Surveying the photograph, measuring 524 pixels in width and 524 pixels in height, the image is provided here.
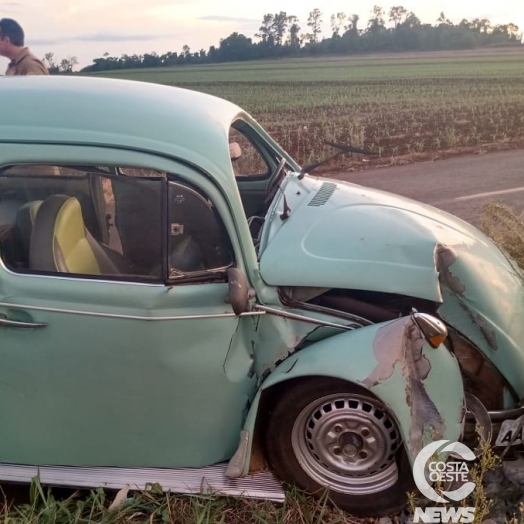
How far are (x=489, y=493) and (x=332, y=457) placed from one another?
32.3 inches

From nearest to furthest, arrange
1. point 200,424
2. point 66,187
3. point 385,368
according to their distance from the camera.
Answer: point 385,368 < point 200,424 < point 66,187

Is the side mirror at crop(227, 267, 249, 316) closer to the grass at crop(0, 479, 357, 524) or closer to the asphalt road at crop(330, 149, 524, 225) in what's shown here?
the grass at crop(0, 479, 357, 524)

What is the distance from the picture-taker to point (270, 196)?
3.80m

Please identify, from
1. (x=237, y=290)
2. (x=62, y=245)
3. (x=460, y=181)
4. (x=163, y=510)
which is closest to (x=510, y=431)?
(x=237, y=290)

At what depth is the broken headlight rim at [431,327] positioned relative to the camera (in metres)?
2.87

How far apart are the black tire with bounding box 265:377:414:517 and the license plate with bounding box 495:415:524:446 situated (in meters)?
0.52

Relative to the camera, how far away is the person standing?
6.11 m

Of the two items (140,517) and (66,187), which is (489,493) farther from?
(66,187)

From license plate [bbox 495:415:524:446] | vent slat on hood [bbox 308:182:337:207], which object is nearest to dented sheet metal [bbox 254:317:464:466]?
license plate [bbox 495:415:524:446]

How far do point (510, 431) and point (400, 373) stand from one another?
2.44 feet

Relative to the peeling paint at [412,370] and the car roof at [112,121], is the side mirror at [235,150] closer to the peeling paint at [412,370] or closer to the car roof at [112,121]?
the car roof at [112,121]

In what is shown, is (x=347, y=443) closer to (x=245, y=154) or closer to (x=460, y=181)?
(x=245, y=154)

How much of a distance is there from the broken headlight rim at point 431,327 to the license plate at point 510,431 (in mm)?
619

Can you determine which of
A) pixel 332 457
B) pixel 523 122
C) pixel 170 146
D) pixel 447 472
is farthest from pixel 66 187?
pixel 523 122
